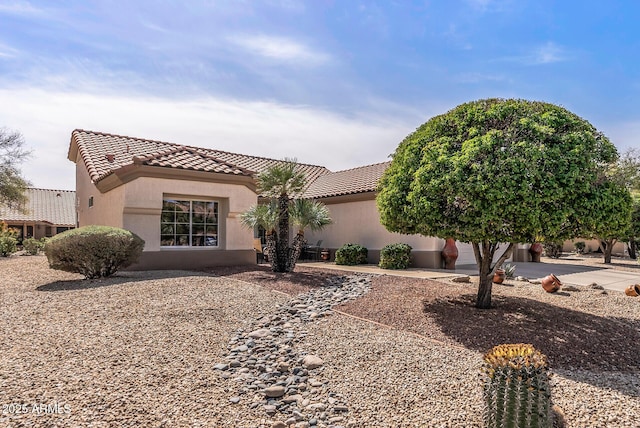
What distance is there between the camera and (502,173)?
6.58 m

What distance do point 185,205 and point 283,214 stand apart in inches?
154

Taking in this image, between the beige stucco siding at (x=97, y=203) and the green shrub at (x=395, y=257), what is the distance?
31.9 ft

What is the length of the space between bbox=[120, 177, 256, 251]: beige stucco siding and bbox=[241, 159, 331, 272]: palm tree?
6.14 ft

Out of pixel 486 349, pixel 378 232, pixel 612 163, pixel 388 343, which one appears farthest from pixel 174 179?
pixel 612 163

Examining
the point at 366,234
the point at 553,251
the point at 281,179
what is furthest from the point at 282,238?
the point at 553,251

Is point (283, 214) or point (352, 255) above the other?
point (283, 214)

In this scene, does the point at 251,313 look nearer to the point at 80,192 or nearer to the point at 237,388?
the point at 237,388

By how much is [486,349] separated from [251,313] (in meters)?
4.25

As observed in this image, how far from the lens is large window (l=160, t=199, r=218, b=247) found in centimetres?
1395

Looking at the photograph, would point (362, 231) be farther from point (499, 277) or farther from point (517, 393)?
point (517, 393)

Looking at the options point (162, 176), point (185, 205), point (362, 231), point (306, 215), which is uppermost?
point (162, 176)

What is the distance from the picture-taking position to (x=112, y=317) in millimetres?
6992

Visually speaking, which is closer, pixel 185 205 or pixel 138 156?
pixel 185 205

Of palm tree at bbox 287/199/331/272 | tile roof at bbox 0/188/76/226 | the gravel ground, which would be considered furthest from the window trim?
tile roof at bbox 0/188/76/226
